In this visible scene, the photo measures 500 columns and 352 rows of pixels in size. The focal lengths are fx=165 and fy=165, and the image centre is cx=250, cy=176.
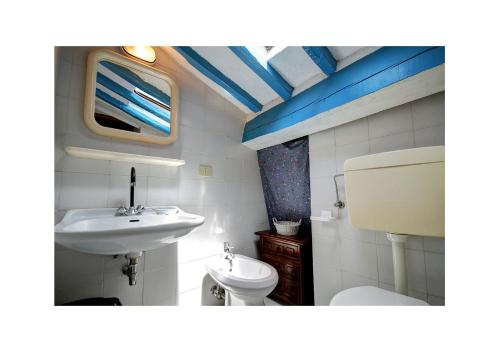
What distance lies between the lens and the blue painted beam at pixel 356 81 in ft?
2.12

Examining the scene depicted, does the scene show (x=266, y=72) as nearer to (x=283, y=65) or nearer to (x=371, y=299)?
(x=283, y=65)

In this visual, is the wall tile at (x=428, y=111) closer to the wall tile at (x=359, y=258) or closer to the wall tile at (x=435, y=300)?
the wall tile at (x=359, y=258)

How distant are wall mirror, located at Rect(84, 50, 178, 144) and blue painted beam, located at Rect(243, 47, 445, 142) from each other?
695 mm

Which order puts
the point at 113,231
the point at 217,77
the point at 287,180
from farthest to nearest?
the point at 287,180 → the point at 217,77 → the point at 113,231

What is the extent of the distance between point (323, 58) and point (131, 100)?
1116mm

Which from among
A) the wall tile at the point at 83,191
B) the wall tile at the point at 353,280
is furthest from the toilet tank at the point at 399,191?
the wall tile at the point at 83,191

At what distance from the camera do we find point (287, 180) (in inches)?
54.9

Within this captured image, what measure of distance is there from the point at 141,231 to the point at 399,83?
1.19 metres

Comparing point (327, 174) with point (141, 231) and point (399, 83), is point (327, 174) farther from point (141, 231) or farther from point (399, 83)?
point (141, 231)

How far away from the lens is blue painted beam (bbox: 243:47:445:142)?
645mm

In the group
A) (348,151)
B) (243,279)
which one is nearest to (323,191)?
(348,151)
